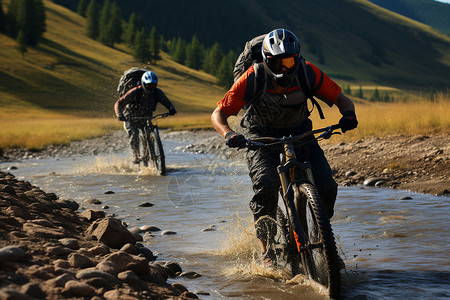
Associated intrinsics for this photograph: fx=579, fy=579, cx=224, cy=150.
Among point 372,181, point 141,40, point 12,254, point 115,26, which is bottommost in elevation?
point 372,181

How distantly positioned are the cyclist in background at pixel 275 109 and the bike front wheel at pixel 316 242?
42cm

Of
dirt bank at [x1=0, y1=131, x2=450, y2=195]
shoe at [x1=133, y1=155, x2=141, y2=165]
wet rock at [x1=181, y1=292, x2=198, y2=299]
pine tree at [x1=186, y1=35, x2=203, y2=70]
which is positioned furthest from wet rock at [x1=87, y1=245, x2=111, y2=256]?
pine tree at [x1=186, y1=35, x2=203, y2=70]

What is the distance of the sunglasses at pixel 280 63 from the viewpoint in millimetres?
4949

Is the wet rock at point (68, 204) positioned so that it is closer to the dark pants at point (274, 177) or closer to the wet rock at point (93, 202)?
the wet rock at point (93, 202)

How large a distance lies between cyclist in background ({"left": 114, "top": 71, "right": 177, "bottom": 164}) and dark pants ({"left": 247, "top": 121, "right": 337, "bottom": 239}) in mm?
8704

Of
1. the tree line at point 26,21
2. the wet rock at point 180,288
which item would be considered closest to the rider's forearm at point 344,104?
the wet rock at point 180,288

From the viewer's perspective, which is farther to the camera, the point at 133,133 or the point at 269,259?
the point at 133,133

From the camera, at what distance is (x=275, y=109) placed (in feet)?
17.7

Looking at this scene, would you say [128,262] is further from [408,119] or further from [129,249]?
[408,119]

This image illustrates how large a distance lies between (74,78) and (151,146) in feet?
308

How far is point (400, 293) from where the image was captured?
15.0 ft

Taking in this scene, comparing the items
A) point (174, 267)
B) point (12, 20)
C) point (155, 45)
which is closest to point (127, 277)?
point (174, 267)

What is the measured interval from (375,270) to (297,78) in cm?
190

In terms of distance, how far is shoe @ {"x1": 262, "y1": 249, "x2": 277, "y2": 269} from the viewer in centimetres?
541
